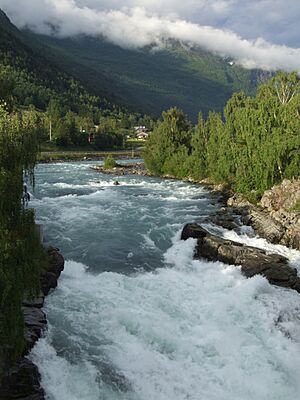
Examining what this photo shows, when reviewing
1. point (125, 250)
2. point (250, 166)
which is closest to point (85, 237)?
point (125, 250)

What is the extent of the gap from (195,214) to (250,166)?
1399 centimetres

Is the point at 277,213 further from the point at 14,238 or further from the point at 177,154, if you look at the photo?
the point at 177,154

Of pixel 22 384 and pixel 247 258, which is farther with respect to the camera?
pixel 247 258

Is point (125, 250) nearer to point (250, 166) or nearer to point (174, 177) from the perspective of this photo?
point (250, 166)

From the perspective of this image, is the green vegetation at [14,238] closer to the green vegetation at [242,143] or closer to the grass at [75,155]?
the green vegetation at [242,143]

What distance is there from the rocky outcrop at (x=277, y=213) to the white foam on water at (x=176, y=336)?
1010 centimetres

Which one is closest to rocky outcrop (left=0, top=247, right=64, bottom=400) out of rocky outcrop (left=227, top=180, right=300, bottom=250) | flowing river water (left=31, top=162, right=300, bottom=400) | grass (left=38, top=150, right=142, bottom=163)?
flowing river water (left=31, top=162, right=300, bottom=400)

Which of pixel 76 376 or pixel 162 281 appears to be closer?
pixel 76 376

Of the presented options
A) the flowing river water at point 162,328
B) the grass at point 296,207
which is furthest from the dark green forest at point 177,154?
the grass at point 296,207

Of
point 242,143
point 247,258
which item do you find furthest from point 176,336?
point 242,143

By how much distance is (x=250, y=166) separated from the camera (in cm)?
5797

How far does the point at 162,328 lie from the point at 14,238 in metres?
9.66

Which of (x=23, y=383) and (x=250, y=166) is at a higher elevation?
(x=250, y=166)

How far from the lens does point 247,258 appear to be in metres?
29.9
